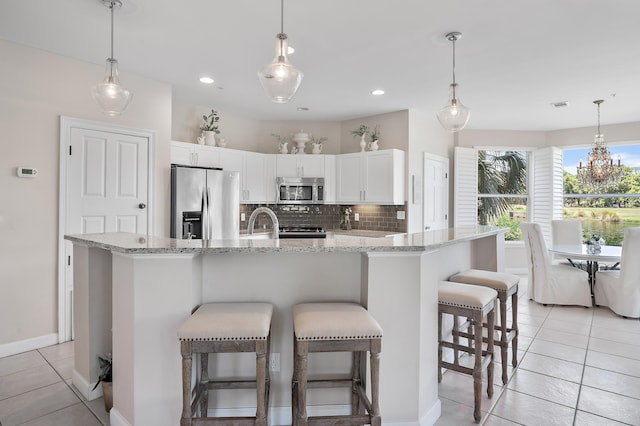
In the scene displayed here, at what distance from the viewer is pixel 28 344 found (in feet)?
10.5

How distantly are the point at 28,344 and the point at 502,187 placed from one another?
7014 mm

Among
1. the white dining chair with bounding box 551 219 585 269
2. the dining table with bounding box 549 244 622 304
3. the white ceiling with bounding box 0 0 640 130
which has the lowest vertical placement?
the dining table with bounding box 549 244 622 304

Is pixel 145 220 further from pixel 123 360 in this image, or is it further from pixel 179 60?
pixel 123 360

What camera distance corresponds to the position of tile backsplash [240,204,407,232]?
5.64m

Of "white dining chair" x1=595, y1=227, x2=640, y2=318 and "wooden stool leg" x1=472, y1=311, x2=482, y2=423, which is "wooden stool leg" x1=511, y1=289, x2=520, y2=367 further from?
"white dining chair" x1=595, y1=227, x2=640, y2=318

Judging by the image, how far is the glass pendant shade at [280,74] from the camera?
2.12 metres

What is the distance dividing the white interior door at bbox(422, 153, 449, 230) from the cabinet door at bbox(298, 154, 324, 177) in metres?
1.59

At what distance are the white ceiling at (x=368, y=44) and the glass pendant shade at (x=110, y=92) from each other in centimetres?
42

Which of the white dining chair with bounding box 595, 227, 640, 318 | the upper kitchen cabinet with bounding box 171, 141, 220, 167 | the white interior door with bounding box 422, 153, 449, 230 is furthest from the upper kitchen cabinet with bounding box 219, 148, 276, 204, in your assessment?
the white dining chair with bounding box 595, 227, 640, 318

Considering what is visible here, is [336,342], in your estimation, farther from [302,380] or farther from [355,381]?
[355,381]

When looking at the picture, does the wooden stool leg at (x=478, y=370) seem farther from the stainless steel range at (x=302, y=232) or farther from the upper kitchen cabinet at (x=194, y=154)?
the upper kitchen cabinet at (x=194, y=154)

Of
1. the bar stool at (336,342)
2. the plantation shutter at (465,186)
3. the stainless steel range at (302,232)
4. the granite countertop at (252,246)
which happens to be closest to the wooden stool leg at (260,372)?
the bar stool at (336,342)

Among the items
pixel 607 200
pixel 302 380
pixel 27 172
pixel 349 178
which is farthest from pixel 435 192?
pixel 27 172

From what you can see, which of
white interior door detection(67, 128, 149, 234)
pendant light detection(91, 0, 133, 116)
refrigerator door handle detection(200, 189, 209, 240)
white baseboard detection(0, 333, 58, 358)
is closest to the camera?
pendant light detection(91, 0, 133, 116)
